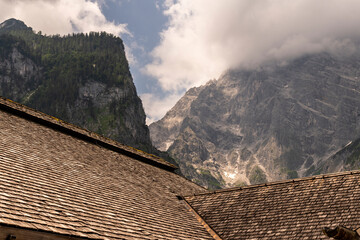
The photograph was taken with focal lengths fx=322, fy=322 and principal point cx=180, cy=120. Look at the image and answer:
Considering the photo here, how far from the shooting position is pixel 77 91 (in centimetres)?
17850

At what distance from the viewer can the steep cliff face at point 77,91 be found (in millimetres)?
168750

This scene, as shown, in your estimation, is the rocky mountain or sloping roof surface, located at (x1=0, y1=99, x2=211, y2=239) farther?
the rocky mountain

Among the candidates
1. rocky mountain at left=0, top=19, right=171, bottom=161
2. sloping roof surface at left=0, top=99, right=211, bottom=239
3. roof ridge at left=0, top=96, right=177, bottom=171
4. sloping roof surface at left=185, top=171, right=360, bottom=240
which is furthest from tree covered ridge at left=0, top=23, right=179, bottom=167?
sloping roof surface at left=185, top=171, right=360, bottom=240

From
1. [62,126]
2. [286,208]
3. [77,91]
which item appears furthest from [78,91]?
[286,208]

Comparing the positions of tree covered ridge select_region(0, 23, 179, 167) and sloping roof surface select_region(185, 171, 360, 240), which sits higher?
tree covered ridge select_region(0, 23, 179, 167)

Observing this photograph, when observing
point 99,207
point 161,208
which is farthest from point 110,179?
point 99,207

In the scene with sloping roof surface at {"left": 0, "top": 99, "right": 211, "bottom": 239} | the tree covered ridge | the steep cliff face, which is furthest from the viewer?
the steep cliff face

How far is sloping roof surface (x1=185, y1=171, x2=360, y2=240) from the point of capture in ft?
35.4

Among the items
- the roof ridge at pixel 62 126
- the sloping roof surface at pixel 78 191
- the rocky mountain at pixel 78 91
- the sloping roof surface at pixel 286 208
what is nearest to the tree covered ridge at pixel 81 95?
the rocky mountain at pixel 78 91

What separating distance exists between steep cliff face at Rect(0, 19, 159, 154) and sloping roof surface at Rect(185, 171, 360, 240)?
494 feet

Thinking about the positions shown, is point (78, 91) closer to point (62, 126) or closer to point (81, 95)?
point (81, 95)

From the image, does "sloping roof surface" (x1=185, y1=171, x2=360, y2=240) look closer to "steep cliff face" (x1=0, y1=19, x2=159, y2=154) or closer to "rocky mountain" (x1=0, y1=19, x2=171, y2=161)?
"steep cliff face" (x1=0, y1=19, x2=159, y2=154)

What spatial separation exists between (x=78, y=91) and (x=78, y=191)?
17849 centimetres

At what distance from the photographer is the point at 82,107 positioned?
6875 inches
